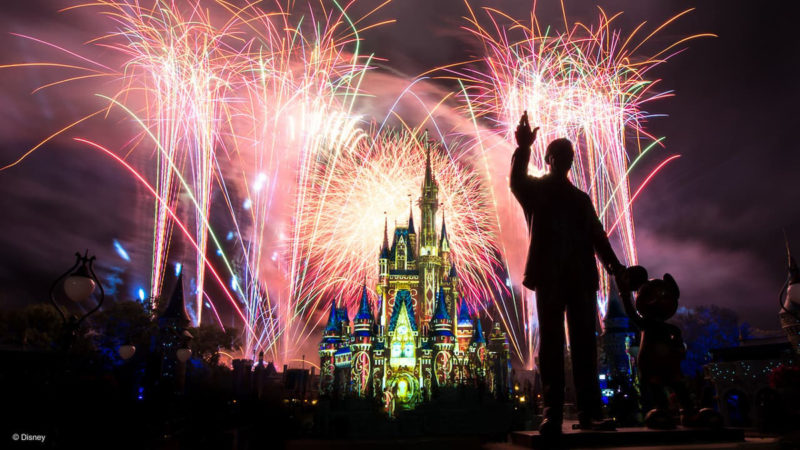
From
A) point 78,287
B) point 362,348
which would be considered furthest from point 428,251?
point 78,287

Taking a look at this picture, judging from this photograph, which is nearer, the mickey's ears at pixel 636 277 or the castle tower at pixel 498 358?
the mickey's ears at pixel 636 277

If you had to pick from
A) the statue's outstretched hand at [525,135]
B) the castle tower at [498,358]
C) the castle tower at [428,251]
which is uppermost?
the castle tower at [428,251]

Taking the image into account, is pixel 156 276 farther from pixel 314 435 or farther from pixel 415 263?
pixel 415 263

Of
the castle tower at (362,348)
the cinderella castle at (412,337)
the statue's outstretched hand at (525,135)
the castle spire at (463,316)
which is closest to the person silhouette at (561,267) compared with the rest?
the statue's outstretched hand at (525,135)

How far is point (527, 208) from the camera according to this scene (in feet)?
19.7

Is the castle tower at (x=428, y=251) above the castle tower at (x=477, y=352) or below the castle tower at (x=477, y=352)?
above

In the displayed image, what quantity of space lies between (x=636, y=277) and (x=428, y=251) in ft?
218

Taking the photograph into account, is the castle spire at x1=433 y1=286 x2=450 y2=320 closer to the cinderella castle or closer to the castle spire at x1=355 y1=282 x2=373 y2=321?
the cinderella castle

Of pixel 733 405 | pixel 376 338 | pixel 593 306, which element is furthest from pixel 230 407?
pixel 376 338

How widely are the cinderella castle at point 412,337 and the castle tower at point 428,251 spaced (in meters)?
0.15

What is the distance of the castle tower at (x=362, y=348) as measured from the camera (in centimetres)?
5050

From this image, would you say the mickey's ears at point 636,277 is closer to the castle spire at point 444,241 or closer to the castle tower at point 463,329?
the castle tower at point 463,329

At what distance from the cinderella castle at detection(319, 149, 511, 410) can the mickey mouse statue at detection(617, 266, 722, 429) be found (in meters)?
37.1

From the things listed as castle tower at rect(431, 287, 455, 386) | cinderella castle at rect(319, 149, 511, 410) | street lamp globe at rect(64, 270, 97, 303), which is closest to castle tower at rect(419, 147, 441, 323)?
cinderella castle at rect(319, 149, 511, 410)
